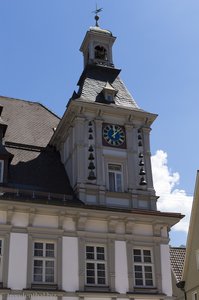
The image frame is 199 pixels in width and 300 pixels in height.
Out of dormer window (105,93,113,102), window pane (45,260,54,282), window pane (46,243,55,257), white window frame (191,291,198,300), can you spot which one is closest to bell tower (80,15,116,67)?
dormer window (105,93,113,102)

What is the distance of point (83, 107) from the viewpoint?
26859 mm

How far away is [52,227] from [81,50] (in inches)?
578

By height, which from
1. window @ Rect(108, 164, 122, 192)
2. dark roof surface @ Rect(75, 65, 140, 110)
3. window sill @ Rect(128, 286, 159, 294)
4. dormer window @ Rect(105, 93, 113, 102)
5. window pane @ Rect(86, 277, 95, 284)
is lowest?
window sill @ Rect(128, 286, 159, 294)

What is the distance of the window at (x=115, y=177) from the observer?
86.4 ft

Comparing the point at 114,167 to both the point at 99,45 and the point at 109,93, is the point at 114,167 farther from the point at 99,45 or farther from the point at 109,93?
the point at 99,45

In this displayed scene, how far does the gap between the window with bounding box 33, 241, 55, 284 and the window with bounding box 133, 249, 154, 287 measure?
4112 mm

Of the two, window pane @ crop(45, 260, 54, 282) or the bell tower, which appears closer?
window pane @ crop(45, 260, 54, 282)

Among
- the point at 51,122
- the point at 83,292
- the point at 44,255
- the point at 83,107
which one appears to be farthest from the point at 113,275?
the point at 51,122

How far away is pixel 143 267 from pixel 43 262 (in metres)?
4.96

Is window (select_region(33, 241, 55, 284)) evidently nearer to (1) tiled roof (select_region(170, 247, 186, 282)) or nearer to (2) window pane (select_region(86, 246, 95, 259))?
(2) window pane (select_region(86, 246, 95, 259))

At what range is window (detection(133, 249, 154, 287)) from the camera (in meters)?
24.2

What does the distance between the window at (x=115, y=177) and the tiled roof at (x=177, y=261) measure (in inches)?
418

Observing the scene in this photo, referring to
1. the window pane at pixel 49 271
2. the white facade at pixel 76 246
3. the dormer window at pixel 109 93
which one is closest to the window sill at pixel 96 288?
the white facade at pixel 76 246

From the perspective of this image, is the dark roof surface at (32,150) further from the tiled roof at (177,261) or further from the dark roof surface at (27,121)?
the tiled roof at (177,261)
